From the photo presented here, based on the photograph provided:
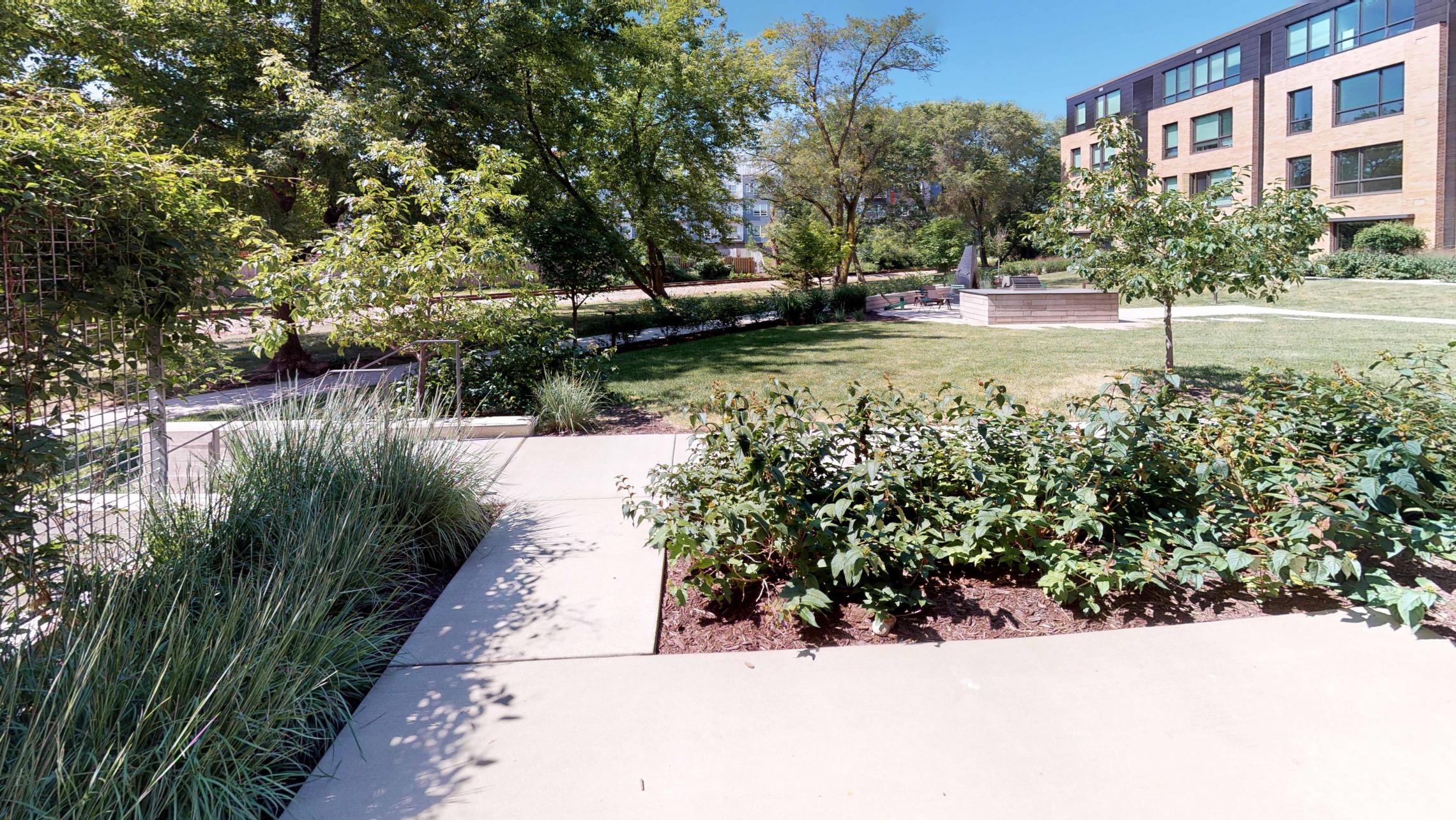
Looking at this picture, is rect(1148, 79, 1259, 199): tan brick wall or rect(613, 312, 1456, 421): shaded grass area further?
rect(1148, 79, 1259, 199): tan brick wall

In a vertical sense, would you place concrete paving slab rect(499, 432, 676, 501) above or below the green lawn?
below

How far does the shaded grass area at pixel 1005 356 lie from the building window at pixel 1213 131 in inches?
936

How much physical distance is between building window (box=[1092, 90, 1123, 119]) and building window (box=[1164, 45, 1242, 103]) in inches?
112

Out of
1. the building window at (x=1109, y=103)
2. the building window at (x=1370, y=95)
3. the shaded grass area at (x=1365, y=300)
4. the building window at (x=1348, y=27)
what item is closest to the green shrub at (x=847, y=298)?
the shaded grass area at (x=1365, y=300)

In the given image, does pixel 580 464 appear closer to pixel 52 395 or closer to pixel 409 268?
pixel 409 268

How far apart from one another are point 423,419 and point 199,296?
1.73 meters

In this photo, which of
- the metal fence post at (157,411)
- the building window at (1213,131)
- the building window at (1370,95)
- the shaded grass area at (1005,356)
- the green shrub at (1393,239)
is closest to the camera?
the metal fence post at (157,411)

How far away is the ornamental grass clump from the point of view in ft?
6.96

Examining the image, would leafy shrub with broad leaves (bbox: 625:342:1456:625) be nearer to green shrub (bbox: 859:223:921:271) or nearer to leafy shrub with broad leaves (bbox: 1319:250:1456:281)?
leafy shrub with broad leaves (bbox: 1319:250:1456:281)

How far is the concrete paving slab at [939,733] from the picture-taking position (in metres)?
2.36

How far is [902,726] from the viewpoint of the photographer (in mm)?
2736

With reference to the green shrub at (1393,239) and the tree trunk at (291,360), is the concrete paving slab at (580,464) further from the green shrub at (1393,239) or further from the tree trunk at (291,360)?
the green shrub at (1393,239)

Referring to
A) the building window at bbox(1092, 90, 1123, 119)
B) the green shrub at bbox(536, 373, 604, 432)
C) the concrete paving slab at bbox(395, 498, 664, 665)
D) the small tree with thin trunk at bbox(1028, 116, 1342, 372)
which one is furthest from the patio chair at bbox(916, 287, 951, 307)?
the building window at bbox(1092, 90, 1123, 119)

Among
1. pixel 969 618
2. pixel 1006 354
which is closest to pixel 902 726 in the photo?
pixel 969 618
